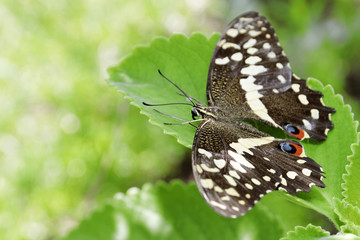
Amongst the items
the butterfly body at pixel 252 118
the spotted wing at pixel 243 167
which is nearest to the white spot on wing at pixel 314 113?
the butterfly body at pixel 252 118

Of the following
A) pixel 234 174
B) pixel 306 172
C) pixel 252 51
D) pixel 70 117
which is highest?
pixel 70 117

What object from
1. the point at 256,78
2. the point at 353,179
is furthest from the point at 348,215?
the point at 256,78

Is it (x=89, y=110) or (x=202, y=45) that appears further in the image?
(x=89, y=110)

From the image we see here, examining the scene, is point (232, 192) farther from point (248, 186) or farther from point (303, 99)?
point (303, 99)

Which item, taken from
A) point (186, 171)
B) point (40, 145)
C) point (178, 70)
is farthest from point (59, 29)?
point (178, 70)

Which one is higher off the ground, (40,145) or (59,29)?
(59,29)

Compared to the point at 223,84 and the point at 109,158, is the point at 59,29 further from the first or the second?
the point at 223,84
